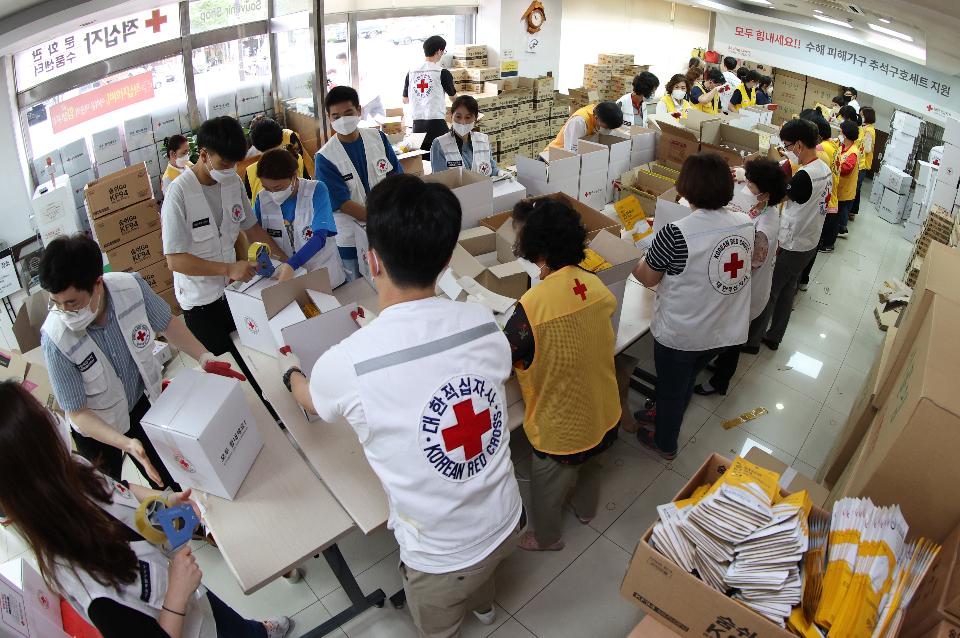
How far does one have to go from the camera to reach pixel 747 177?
10.6 feet

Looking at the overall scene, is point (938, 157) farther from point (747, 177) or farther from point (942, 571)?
point (942, 571)

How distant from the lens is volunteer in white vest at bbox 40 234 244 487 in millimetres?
1875

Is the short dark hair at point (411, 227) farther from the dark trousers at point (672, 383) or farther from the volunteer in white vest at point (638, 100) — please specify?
A: the volunteer in white vest at point (638, 100)

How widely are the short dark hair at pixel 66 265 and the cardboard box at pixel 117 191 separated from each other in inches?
94.3

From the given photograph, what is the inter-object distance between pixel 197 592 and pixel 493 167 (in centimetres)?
311

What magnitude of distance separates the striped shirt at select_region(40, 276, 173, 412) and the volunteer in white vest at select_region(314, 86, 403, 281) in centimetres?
120

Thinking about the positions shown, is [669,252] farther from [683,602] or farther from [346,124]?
[346,124]

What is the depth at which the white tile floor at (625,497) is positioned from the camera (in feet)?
7.98

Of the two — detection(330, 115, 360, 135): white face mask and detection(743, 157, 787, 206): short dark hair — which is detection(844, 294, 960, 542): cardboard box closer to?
detection(743, 157, 787, 206): short dark hair

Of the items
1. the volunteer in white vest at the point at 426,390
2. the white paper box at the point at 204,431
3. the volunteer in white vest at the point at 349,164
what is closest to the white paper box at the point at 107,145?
the volunteer in white vest at the point at 349,164

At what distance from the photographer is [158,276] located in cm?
437

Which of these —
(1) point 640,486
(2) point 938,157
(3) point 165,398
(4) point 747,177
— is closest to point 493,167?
(4) point 747,177

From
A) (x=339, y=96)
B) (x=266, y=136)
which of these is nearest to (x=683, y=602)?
(x=339, y=96)

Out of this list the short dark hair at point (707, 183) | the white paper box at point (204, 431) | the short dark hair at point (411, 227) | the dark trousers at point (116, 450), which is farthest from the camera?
the short dark hair at point (707, 183)
